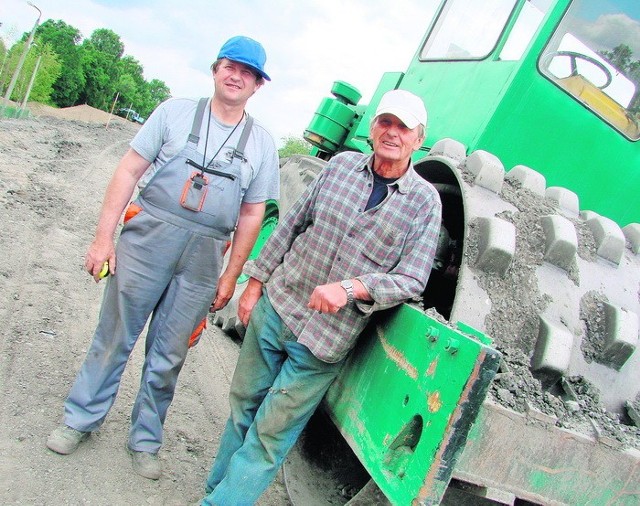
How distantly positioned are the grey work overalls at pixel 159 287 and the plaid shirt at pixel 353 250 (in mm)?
440

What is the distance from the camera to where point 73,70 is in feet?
240

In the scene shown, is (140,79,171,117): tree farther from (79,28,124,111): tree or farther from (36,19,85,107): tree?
(36,19,85,107): tree

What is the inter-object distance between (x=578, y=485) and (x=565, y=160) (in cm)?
219

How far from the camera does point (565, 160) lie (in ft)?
12.2

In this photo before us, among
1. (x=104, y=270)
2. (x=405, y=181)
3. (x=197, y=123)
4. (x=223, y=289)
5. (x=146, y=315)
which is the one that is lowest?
(x=146, y=315)

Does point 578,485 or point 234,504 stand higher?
point 578,485

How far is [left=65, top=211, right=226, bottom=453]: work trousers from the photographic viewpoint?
3021 mm

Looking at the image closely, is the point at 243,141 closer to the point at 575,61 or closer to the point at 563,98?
the point at 563,98

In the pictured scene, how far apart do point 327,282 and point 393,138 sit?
0.63 meters

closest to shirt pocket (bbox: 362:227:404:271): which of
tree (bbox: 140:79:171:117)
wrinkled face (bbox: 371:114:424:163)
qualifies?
wrinkled face (bbox: 371:114:424:163)

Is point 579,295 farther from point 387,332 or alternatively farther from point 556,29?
point 556,29

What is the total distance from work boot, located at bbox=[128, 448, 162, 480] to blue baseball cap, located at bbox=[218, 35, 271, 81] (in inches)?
73.8

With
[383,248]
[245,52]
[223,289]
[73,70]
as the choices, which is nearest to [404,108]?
[383,248]

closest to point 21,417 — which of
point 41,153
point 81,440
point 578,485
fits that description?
point 81,440
